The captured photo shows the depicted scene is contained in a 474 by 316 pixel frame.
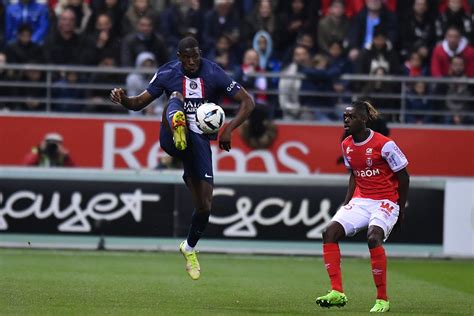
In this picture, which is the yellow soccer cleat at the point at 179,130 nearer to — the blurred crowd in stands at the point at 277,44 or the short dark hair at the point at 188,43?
the short dark hair at the point at 188,43

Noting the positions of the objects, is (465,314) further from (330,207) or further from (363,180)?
(330,207)

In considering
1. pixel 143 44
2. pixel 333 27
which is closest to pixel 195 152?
pixel 143 44

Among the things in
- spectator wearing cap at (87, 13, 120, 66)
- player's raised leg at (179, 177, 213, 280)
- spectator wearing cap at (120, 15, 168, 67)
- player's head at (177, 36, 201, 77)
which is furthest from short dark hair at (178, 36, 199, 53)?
spectator wearing cap at (87, 13, 120, 66)

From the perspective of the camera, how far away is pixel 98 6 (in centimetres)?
2227

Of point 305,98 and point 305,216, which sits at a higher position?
point 305,98

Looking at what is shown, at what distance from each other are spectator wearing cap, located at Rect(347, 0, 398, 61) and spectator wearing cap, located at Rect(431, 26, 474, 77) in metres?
0.89

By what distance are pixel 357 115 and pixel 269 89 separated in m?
10.3

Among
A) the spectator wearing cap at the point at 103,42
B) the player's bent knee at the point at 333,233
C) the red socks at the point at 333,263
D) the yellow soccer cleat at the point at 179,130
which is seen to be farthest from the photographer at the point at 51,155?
the red socks at the point at 333,263

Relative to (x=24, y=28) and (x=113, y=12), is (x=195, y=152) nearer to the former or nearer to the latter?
(x=24, y=28)

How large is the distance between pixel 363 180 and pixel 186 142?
1884 mm

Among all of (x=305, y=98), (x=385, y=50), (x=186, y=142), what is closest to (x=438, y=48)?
(x=385, y=50)

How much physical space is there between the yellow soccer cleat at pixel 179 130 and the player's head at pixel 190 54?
0.52 metres

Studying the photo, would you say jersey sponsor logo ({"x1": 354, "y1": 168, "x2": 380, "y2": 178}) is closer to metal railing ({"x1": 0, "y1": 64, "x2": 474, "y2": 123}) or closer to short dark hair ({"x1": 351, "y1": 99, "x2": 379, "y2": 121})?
short dark hair ({"x1": 351, "y1": 99, "x2": 379, "y2": 121})

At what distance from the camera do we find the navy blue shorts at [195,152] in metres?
12.9
